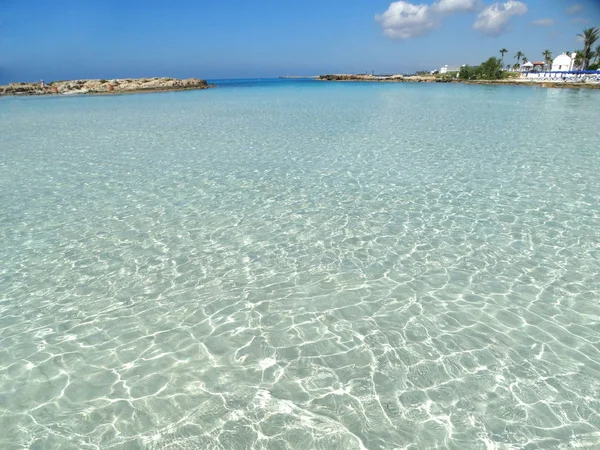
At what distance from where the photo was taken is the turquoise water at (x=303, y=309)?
4.21 metres

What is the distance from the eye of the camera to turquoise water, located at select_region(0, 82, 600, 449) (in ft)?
13.8

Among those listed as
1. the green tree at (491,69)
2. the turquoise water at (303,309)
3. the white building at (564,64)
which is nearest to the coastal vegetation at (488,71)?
the green tree at (491,69)

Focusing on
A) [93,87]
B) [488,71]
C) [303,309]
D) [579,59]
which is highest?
[579,59]

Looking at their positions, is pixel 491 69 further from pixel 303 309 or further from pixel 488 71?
pixel 303 309

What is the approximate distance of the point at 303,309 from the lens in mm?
6113

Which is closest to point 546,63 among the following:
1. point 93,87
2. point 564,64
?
point 564,64

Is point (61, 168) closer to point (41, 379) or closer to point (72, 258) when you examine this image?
point (72, 258)

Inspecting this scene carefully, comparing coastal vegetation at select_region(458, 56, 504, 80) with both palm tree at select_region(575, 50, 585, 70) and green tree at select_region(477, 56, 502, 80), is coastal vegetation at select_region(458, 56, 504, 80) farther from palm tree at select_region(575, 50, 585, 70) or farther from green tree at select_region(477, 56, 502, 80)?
palm tree at select_region(575, 50, 585, 70)

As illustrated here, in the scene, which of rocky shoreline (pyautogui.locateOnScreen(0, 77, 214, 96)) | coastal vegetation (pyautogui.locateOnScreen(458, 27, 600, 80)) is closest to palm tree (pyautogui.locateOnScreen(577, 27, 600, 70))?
coastal vegetation (pyautogui.locateOnScreen(458, 27, 600, 80))

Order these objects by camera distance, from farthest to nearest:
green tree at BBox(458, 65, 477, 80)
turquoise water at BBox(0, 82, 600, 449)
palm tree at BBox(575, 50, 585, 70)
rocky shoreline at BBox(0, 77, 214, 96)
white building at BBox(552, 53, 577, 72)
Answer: green tree at BBox(458, 65, 477, 80), white building at BBox(552, 53, 577, 72), palm tree at BBox(575, 50, 585, 70), rocky shoreline at BBox(0, 77, 214, 96), turquoise water at BBox(0, 82, 600, 449)

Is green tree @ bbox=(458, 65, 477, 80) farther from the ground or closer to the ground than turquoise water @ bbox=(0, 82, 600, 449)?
farther from the ground

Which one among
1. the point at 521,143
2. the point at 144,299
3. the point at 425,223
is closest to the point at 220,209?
the point at 144,299

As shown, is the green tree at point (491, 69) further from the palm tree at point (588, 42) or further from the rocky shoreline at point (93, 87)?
the rocky shoreline at point (93, 87)

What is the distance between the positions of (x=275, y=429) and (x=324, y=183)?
901 cm
